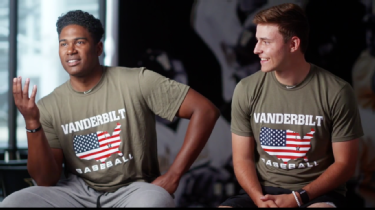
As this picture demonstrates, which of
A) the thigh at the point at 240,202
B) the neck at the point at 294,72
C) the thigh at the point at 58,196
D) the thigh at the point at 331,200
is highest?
the neck at the point at 294,72

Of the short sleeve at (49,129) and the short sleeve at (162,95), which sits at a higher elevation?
the short sleeve at (162,95)

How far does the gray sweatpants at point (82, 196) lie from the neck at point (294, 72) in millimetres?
725

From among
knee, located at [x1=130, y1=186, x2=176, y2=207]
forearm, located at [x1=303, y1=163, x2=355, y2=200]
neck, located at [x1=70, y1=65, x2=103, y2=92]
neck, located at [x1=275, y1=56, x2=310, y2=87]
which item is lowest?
knee, located at [x1=130, y1=186, x2=176, y2=207]

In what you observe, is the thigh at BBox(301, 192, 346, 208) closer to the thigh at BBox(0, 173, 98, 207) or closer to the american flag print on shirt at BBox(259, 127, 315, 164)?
the american flag print on shirt at BBox(259, 127, 315, 164)

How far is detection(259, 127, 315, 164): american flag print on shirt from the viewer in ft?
6.05

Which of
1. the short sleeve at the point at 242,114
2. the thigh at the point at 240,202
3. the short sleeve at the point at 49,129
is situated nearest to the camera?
the thigh at the point at 240,202

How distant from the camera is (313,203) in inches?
69.7

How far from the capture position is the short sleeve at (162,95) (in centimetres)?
205

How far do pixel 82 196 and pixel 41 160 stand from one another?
0.25 meters

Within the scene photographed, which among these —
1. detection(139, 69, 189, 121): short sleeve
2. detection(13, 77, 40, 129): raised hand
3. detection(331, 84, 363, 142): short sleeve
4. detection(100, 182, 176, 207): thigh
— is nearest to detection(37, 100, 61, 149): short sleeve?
detection(13, 77, 40, 129): raised hand

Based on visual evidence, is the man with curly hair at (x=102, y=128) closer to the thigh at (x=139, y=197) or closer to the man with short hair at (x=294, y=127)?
the thigh at (x=139, y=197)

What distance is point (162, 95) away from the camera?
6.75ft

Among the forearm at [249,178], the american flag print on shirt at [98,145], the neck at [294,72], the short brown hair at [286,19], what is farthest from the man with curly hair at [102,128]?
the short brown hair at [286,19]

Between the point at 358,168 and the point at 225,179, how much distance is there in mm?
1087
